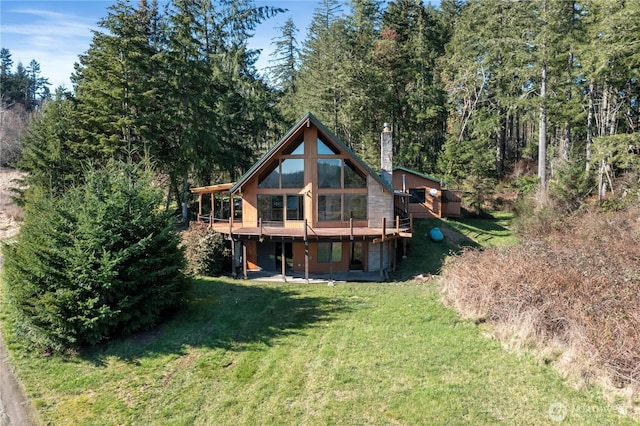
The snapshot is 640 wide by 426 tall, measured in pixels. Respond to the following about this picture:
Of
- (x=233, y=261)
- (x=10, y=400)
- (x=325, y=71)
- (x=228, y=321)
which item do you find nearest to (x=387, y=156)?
(x=233, y=261)

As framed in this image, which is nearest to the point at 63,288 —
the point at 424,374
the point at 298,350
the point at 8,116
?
the point at 298,350

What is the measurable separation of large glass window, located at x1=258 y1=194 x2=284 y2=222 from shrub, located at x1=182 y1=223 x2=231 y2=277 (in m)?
2.40

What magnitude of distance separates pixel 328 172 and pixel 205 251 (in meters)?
7.06

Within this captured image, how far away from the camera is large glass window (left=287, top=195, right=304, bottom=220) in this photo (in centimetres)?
1898

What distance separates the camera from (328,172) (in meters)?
18.7

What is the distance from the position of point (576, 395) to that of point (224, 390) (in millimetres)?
7377

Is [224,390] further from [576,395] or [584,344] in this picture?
[584,344]

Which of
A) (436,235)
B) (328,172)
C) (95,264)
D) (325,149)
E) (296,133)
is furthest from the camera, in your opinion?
(436,235)

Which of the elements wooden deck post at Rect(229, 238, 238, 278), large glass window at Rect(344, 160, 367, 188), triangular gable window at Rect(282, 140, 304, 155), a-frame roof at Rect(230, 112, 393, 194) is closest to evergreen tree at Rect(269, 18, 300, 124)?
triangular gable window at Rect(282, 140, 304, 155)

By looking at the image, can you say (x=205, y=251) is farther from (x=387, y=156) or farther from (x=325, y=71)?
(x=325, y=71)

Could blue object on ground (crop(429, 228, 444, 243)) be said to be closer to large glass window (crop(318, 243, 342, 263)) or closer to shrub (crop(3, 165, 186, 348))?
large glass window (crop(318, 243, 342, 263))

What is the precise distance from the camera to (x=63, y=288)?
10484 mm

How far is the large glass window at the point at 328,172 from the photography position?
61.3ft

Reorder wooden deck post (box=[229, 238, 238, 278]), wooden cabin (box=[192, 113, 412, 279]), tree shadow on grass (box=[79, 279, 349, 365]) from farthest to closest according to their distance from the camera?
wooden cabin (box=[192, 113, 412, 279]), wooden deck post (box=[229, 238, 238, 278]), tree shadow on grass (box=[79, 279, 349, 365])
